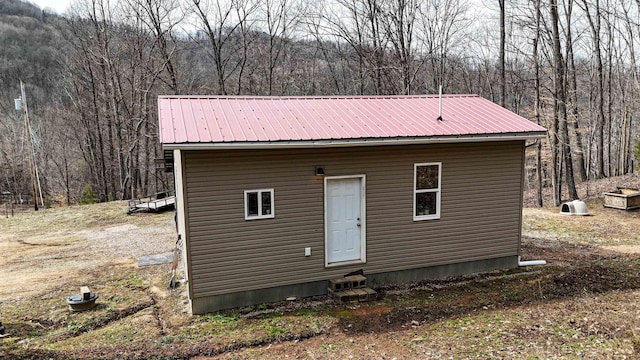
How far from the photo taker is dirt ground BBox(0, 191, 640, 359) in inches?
235

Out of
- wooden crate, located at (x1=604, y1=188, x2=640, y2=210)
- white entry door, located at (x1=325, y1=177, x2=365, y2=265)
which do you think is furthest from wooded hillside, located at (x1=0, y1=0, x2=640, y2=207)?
white entry door, located at (x1=325, y1=177, x2=365, y2=265)

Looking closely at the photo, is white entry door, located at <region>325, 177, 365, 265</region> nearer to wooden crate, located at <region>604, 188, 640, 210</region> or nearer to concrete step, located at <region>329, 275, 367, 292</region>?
concrete step, located at <region>329, 275, 367, 292</region>

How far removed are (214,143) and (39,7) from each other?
206ft

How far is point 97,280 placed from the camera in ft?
31.5

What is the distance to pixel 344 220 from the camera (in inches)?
322

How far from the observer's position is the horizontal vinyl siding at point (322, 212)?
23.8ft

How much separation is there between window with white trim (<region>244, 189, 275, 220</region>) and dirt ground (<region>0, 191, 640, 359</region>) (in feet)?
5.21

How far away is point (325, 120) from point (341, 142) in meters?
0.98

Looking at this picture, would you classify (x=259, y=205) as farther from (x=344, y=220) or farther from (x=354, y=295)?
(x=354, y=295)

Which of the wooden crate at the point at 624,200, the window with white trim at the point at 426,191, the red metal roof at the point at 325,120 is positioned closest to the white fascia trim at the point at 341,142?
the red metal roof at the point at 325,120

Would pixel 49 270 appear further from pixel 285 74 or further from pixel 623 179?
pixel 623 179

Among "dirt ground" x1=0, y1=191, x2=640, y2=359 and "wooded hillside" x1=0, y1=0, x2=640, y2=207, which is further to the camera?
"wooded hillside" x1=0, y1=0, x2=640, y2=207

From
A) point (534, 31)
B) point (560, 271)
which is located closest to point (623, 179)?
point (534, 31)

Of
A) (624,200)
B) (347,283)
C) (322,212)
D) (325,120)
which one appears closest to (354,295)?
(347,283)
